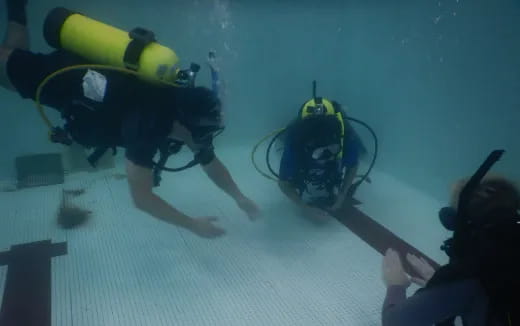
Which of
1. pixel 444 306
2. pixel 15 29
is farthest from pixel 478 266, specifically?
pixel 15 29

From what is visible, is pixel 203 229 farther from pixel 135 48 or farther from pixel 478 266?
pixel 478 266

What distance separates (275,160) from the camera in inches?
352

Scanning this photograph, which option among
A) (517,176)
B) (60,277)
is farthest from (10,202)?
(517,176)

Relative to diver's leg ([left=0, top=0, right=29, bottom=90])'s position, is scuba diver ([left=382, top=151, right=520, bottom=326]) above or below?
below

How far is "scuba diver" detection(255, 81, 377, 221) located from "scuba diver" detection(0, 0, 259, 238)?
146 centimetres

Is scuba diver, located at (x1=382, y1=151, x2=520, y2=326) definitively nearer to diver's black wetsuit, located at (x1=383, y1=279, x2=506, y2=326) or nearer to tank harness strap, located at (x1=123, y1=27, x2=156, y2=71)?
diver's black wetsuit, located at (x1=383, y1=279, x2=506, y2=326)

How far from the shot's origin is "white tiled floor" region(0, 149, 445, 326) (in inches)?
147

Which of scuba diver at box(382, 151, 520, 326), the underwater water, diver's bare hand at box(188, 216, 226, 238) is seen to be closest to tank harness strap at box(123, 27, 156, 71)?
diver's bare hand at box(188, 216, 226, 238)

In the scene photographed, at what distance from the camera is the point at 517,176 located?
19.8 feet

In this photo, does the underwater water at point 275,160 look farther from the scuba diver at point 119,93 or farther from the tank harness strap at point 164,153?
the tank harness strap at point 164,153

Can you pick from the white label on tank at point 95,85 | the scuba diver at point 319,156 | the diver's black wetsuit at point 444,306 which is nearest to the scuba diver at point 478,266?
the diver's black wetsuit at point 444,306

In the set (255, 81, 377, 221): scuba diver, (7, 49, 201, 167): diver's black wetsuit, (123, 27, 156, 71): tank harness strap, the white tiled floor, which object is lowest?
→ the white tiled floor

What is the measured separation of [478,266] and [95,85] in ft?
10.4

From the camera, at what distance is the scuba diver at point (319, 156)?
452 cm
